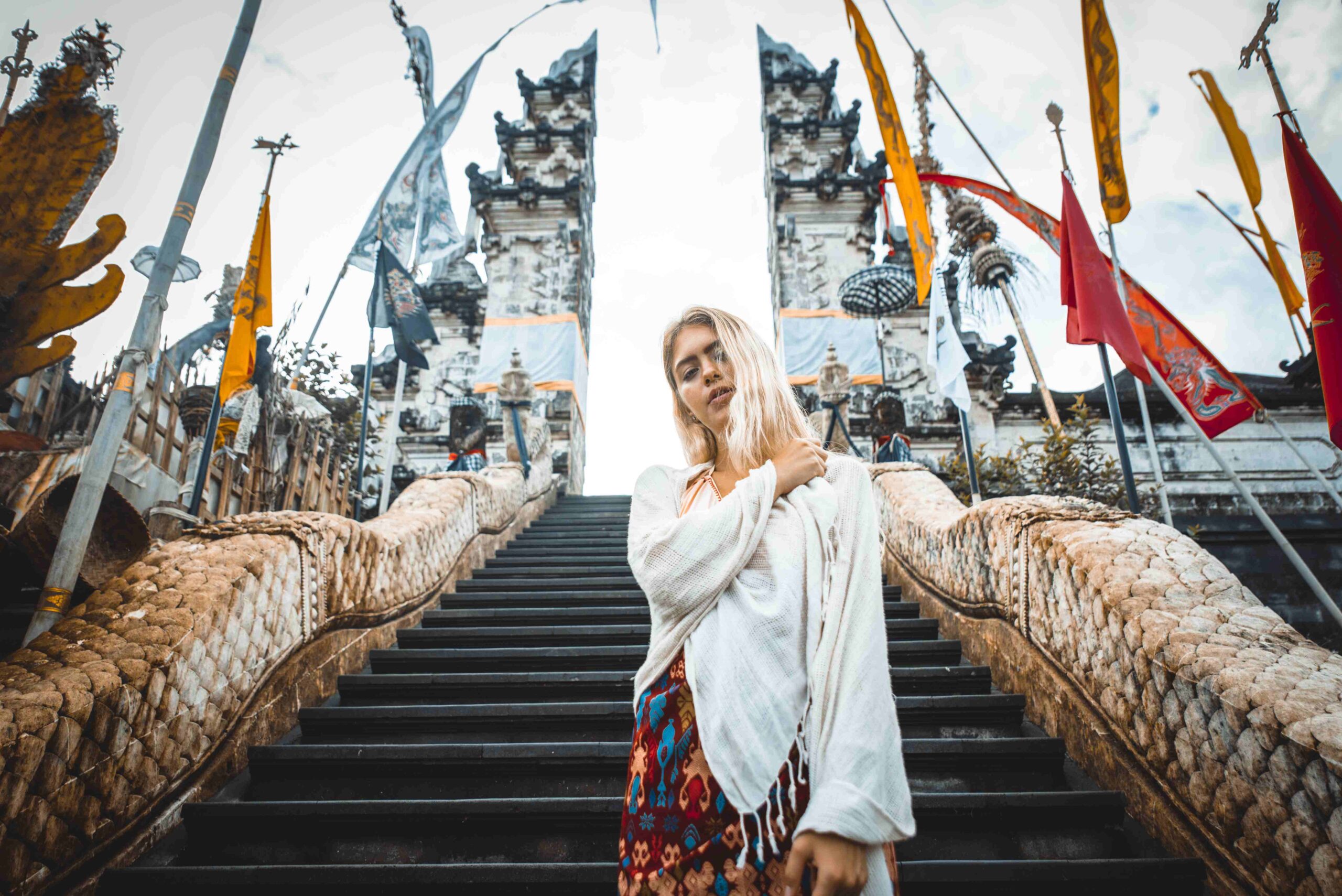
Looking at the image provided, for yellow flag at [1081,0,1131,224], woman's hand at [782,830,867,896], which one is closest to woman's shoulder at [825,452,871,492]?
woman's hand at [782,830,867,896]

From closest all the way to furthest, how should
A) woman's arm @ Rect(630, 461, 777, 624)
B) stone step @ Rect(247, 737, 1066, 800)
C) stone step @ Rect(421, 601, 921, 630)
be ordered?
woman's arm @ Rect(630, 461, 777, 624) < stone step @ Rect(247, 737, 1066, 800) < stone step @ Rect(421, 601, 921, 630)

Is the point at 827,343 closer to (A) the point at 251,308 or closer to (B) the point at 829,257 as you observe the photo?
(B) the point at 829,257

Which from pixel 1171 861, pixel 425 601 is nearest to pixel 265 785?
pixel 425 601

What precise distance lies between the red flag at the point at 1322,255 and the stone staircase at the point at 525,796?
7.22 ft

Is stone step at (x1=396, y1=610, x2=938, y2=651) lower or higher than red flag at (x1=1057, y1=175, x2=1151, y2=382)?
lower

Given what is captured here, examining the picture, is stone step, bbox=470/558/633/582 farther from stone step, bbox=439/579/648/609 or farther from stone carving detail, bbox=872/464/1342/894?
stone carving detail, bbox=872/464/1342/894

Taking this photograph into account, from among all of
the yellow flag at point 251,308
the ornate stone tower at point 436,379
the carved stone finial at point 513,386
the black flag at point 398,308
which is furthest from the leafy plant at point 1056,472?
the ornate stone tower at point 436,379

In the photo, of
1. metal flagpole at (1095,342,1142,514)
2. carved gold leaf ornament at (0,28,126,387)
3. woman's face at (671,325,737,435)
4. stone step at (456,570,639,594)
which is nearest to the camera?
woman's face at (671,325,737,435)

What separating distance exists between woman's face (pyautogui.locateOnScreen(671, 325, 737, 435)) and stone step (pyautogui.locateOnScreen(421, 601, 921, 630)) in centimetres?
284

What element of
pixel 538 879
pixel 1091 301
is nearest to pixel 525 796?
pixel 538 879

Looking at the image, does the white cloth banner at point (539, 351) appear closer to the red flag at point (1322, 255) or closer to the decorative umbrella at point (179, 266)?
the decorative umbrella at point (179, 266)

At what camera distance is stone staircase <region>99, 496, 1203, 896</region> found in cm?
206

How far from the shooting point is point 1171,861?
1.93m

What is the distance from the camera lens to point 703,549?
1193mm
